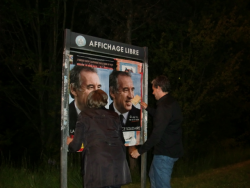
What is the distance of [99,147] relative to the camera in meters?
3.27

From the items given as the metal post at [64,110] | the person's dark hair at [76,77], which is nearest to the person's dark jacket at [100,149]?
the metal post at [64,110]

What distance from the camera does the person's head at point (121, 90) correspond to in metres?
4.48

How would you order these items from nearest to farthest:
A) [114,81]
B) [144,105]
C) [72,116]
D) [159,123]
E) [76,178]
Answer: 1. [159,123]
2. [72,116]
3. [114,81]
4. [144,105]
5. [76,178]

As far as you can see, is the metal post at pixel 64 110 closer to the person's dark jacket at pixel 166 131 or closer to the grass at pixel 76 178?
the person's dark jacket at pixel 166 131

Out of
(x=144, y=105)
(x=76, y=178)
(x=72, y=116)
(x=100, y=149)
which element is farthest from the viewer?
(x=76, y=178)

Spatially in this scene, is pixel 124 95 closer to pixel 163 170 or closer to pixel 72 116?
pixel 72 116

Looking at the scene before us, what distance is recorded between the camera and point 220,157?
1036cm

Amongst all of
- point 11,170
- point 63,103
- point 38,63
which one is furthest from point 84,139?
point 38,63

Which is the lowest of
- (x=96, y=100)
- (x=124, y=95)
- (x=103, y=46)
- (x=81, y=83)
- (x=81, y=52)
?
(x=96, y=100)

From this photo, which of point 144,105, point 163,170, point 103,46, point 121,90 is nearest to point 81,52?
point 103,46

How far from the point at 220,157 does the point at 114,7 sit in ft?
20.7

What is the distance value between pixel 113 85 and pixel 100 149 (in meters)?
1.43

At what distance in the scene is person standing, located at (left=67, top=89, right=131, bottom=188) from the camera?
3.25 metres

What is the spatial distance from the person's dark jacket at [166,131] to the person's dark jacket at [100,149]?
536mm
